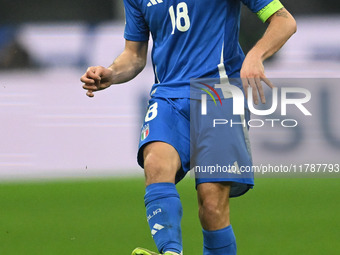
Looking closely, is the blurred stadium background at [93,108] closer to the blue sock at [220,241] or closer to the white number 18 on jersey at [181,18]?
the blue sock at [220,241]

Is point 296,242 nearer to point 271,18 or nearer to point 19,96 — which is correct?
point 271,18

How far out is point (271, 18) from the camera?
3.41 metres

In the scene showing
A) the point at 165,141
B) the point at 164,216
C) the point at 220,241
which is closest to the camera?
the point at 164,216

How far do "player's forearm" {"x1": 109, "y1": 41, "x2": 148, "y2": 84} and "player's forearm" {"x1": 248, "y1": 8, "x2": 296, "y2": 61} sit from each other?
2.38 ft

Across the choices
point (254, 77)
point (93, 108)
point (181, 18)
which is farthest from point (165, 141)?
point (93, 108)

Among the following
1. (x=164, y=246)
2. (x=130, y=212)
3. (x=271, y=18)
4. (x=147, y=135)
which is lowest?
(x=130, y=212)

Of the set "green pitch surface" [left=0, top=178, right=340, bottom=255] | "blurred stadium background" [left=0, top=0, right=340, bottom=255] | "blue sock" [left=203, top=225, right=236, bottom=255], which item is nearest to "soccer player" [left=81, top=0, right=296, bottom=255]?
A: "blue sock" [left=203, top=225, right=236, bottom=255]

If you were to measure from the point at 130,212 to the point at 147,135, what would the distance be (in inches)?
113

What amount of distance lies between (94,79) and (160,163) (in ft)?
1.63

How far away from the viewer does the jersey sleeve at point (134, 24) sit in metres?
3.75

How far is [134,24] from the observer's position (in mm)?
3789

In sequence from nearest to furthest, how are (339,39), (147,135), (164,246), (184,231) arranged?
(164,246), (147,135), (184,231), (339,39)

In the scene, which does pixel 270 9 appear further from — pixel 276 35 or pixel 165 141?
pixel 165 141

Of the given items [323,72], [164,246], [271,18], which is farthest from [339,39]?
[164,246]
